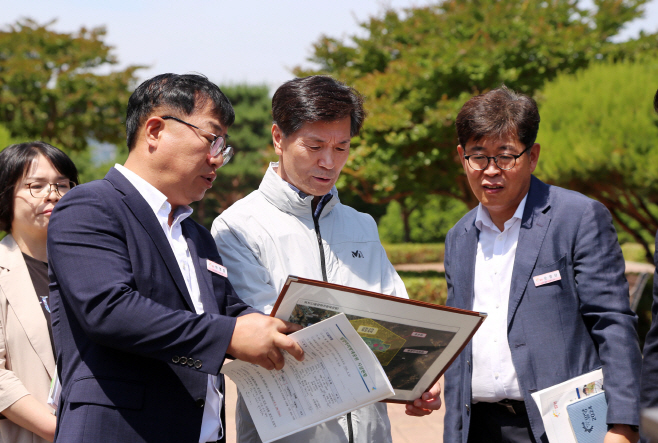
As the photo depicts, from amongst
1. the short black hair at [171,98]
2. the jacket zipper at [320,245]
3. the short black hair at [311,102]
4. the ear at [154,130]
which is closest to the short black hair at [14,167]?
the short black hair at [171,98]

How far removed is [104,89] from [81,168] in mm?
17887

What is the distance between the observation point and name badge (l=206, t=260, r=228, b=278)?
6.79 feet

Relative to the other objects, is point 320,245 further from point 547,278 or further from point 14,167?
point 14,167

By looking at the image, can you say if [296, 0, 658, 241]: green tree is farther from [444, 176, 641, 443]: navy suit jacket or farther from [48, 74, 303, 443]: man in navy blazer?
[48, 74, 303, 443]: man in navy blazer

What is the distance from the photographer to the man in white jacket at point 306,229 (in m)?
2.29

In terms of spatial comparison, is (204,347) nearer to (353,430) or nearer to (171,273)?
(171,273)

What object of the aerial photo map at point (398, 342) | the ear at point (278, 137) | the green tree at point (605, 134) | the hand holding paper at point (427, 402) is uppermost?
the green tree at point (605, 134)

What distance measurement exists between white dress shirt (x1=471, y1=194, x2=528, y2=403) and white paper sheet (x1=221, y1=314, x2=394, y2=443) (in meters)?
0.80

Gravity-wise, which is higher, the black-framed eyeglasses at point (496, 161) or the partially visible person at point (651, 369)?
the black-framed eyeglasses at point (496, 161)

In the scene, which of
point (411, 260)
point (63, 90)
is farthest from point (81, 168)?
point (411, 260)

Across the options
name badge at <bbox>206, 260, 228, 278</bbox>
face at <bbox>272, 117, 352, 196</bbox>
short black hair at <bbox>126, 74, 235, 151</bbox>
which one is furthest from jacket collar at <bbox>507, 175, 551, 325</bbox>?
short black hair at <bbox>126, 74, 235, 151</bbox>

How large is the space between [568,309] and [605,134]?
652 centimetres

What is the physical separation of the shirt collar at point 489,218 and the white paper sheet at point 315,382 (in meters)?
1.13

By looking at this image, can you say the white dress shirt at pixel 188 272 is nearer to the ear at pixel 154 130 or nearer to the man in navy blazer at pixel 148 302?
the man in navy blazer at pixel 148 302
